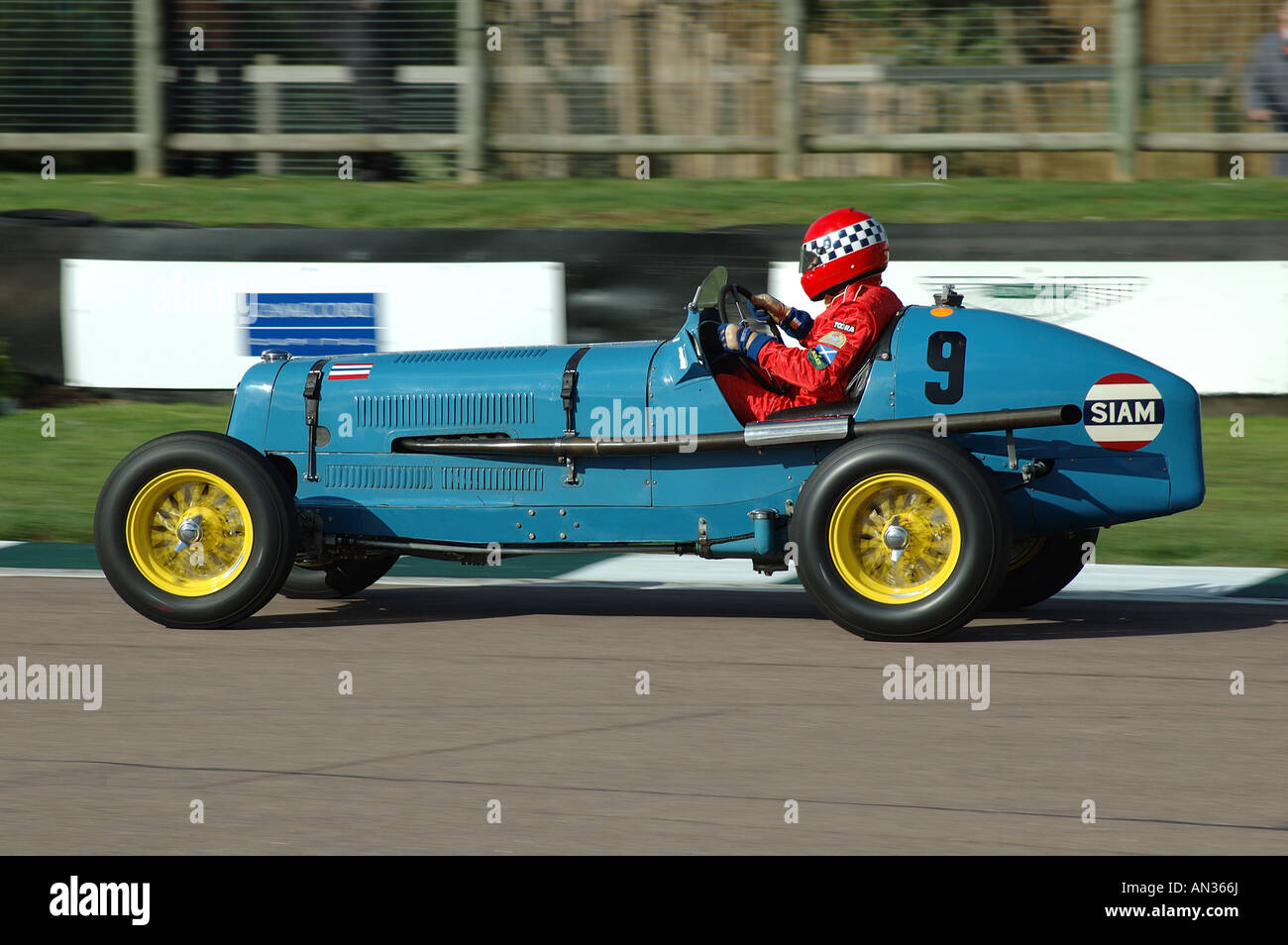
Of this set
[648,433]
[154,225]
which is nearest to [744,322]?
[648,433]

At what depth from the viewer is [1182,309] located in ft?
35.9

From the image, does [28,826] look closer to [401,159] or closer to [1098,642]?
[1098,642]

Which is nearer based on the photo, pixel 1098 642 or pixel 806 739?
pixel 806 739

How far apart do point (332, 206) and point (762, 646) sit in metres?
8.91

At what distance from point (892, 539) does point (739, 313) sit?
1.30 m

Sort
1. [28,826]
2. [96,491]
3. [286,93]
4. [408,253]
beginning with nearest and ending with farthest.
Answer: [28,826], [96,491], [408,253], [286,93]

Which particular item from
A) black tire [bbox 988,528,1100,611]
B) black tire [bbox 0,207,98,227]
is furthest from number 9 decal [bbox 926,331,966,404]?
black tire [bbox 0,207,98,227]

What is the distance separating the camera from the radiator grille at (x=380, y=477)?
22.9 ft

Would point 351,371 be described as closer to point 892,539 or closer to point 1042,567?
point 892,539

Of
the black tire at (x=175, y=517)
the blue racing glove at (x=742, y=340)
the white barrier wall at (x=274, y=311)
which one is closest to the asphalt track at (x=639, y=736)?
the black tire at (x=175, y=517)

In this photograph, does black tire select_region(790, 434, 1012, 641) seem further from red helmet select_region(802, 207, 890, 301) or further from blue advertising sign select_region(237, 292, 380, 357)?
blue advertising sign select_region(237, 292, 380, 357)

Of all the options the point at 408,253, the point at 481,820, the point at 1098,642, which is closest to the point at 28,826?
the point at 481,820

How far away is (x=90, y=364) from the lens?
1212 centimetres

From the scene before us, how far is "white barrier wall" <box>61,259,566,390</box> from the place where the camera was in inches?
452
